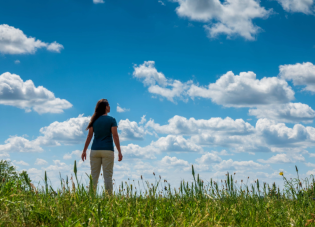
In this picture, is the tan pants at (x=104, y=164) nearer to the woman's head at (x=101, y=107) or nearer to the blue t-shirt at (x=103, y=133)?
the blue t-shirt at (x=103, y=133)

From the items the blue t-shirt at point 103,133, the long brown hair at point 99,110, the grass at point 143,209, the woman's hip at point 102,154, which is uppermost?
the long brown hair at point 99,110

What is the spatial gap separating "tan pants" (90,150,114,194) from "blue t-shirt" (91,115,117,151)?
0.16 metres

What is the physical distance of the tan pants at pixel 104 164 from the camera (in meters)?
8.27

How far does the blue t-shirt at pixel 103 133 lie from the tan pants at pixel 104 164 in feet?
0.54

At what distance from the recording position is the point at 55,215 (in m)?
3.68

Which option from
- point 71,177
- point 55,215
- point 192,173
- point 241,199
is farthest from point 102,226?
point 241,199

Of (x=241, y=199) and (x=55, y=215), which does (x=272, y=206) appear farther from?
(x=55, y=215)

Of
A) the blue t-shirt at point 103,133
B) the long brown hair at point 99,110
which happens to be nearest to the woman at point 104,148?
the blue t-shirt at point 103,133

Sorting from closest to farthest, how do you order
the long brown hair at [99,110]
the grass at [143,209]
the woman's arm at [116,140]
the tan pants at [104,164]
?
the grass at [143,209] < the tan pants at [104,164] < the woman's arm at [116,140] < the long brown hair at [99,110]

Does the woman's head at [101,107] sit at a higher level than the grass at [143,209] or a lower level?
higher

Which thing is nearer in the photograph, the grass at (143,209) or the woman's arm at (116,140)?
the grass at (143,209)

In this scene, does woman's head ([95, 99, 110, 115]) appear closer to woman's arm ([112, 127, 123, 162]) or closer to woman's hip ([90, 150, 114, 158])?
woman's arm ([112, 127, 123, 162])

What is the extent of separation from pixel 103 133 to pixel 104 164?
914mm

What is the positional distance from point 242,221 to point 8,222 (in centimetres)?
324
